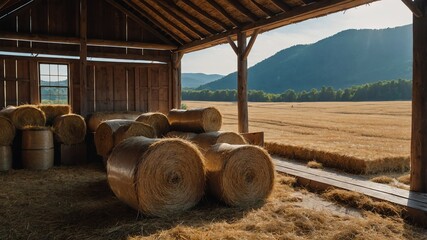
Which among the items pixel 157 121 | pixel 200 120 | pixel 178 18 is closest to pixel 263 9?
pixel 200 120

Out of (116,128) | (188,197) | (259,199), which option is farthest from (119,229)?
(116,128)

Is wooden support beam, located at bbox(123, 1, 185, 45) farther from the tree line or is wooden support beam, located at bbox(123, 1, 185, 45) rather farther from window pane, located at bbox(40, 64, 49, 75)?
the tree line

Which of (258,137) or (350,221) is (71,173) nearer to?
(258,137)

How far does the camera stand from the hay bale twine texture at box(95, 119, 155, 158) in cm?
720

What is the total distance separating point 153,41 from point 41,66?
347cm

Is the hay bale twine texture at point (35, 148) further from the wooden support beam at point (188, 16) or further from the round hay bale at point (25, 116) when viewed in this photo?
the wooden support beam at point (188, 16)

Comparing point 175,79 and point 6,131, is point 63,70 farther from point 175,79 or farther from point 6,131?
point 6,131

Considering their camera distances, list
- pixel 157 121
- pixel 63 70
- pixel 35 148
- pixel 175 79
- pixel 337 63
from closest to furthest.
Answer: pixel 35 148 < pixel 157 121 < pixel 63 70 < pixel 175 79 < pixel 337 63

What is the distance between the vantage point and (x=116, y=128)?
7.44 meters

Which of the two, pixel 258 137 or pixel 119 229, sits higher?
pixel 258 137

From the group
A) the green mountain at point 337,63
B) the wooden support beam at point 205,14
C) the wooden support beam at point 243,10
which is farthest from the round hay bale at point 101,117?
the green mountain at point 337,63

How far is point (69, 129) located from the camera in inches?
344

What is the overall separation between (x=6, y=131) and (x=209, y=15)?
529cm

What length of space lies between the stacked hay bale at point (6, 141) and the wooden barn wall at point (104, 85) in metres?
3.16
